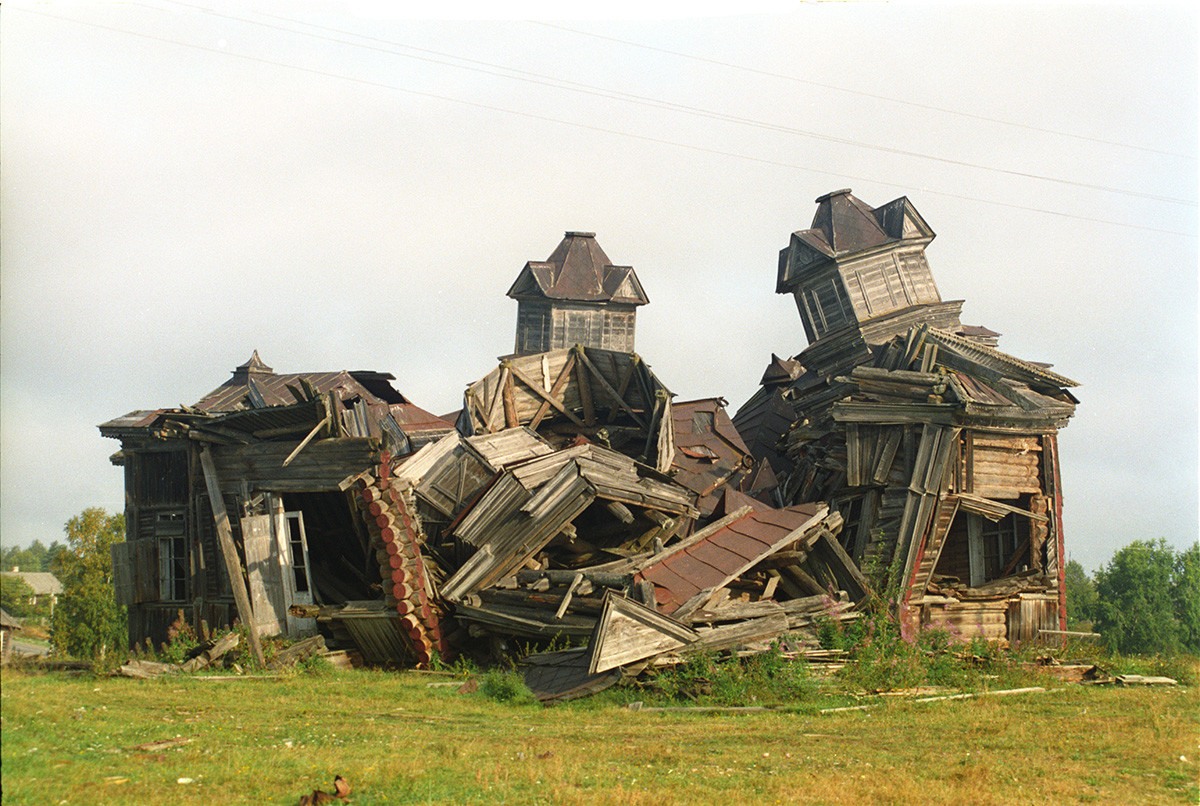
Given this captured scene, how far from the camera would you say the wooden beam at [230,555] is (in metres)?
16.9

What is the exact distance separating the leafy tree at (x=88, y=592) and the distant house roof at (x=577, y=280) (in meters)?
24.5

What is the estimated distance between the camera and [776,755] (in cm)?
948

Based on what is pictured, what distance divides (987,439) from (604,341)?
716 inches

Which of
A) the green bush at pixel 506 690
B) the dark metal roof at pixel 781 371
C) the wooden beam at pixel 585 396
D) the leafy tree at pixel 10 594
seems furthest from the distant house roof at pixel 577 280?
the green bush at pixel 506 690

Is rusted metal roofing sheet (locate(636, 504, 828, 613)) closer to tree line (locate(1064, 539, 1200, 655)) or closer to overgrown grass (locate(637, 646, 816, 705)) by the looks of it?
overgrown grass (locate(637, 646, 816, 705))

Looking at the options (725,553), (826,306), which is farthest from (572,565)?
(826,306)

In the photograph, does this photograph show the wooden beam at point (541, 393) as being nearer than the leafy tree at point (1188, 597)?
Yes

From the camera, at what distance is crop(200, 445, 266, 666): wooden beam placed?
16.9 m

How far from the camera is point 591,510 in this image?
20781 mm

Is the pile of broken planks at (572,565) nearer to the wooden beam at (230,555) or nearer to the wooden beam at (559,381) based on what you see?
the wooden beam at (230,555)

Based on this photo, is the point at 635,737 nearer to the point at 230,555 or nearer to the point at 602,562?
the point at 602,562

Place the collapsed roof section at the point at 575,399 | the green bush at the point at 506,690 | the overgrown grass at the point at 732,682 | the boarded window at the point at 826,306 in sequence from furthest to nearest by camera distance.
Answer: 1. the boarded window at the point at 826,306
2. the collapsed roof section at the point at 575,399
3. the green bush at the point at 506,690
4. the overgrown grass at the point at 732,682

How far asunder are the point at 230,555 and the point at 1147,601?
4208 cm

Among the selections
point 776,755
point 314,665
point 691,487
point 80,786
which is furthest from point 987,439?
point 80,786
